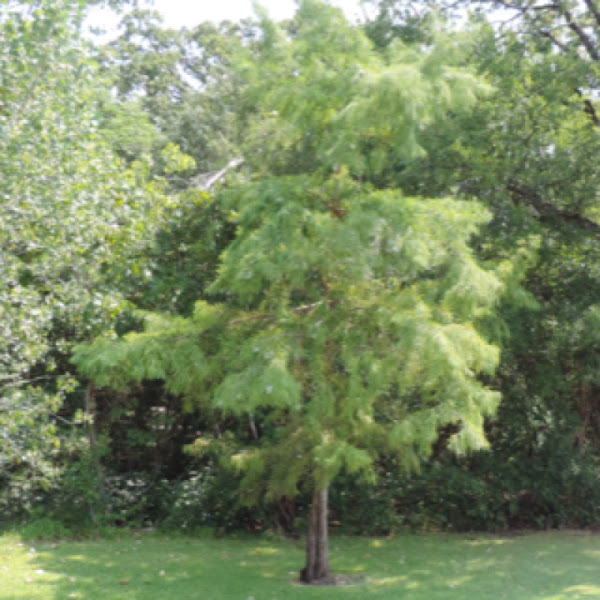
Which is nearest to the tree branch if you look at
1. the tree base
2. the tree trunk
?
the tree trunk

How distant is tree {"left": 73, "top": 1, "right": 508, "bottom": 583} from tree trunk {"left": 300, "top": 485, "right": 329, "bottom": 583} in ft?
1.71

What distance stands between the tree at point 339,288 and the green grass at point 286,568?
4.49 ft

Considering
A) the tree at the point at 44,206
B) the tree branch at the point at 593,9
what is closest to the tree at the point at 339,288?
the tree at the point at 44,206

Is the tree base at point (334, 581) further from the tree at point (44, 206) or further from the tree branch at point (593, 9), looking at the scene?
the tree branch at point (593, 9)

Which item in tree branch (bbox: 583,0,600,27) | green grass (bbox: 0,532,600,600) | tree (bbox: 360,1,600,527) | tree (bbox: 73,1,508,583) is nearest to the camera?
tree (bbox: 73,1,508,583)

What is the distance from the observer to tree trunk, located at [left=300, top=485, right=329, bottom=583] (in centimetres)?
812

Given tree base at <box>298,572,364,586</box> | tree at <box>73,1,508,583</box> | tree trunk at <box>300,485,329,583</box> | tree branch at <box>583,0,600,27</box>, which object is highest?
tree branch at <box>583,0,600,27</box>

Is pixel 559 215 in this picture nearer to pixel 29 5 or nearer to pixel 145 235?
pixel 145 235

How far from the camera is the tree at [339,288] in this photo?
612 centimetres

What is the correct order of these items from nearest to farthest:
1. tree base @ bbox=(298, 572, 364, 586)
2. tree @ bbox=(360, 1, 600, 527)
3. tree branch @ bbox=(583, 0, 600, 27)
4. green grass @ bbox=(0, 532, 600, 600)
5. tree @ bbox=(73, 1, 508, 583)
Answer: tree @ bbox=(73, 1, 508, 583), green grass @ bbox=(0, 532, 600, 600), tree base @ bbox=(298, 572, 364, 586), tree @ bbox=(360, 1, 600, 527), tree branch @ bbox=(583, 0, 600, 27)

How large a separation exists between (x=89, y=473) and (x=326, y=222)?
6104 mm

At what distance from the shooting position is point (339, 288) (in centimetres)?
680

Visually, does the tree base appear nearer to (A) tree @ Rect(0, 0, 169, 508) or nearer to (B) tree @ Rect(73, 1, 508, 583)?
(B) tree @ Rect(73, 1, 508, 583)

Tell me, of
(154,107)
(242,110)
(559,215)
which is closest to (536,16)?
(559,215)
